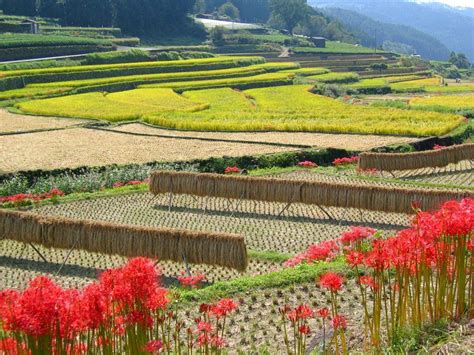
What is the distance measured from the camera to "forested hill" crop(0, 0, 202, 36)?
87125mm

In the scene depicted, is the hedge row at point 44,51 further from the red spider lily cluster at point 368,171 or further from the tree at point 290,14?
the tree at point 290,14

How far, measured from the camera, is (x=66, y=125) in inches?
1375

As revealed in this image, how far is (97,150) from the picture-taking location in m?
28.1

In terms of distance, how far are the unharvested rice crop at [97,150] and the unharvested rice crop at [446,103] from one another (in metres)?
19.4

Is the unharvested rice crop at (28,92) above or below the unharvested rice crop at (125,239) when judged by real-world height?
below

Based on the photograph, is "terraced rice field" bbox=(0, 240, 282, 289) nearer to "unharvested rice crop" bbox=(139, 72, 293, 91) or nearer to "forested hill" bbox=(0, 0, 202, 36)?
"unharvested rice crop" bbox=(139, 72, 293, 91)

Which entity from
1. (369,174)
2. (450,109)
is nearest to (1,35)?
(450,109)

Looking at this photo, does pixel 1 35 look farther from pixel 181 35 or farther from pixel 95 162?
pixel 95 162

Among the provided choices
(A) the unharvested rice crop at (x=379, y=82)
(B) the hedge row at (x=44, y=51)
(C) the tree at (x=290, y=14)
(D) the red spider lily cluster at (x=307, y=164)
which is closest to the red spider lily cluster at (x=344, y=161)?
(D) the red spider lily cluster at (x=307, y=164)

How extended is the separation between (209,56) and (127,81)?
22.4m

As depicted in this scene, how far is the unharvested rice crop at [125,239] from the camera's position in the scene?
13742 millimetres

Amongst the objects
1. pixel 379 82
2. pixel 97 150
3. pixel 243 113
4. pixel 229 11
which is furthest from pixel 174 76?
pixel 229 11

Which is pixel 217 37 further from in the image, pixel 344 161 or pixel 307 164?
pixel 307 164

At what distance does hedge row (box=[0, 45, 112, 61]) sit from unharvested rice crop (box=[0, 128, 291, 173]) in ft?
99.5
